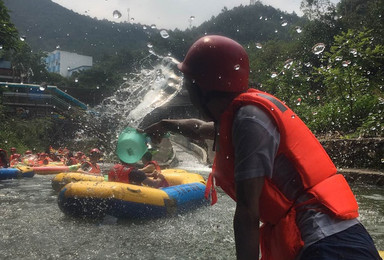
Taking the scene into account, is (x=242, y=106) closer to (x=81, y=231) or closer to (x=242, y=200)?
(x=242, y=200)

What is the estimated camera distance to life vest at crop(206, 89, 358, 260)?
135 centimetres

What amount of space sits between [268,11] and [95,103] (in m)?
53.8

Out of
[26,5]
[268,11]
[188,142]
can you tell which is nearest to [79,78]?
[188,142]

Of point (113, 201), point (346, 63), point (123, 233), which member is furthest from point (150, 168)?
point (346, 63)

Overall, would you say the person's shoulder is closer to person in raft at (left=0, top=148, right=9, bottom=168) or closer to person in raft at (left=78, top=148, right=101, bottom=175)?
person in raft at (left=78, top=148, right=101, bottom=175)

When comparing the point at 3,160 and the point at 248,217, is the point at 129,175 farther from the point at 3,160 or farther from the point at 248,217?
the point at 3,160

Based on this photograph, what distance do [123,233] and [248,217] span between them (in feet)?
13.5

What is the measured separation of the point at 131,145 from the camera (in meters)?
4.29

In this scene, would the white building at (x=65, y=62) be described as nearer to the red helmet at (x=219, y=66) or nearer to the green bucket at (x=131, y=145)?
the green bucket at (x=131, y=145)

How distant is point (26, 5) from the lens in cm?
10881

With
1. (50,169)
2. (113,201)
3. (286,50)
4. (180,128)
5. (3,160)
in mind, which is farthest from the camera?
(286,50)

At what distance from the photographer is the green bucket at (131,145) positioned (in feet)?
12.8

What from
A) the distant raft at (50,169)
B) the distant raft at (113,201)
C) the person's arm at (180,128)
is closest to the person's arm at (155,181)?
the distant raft at (113,201)

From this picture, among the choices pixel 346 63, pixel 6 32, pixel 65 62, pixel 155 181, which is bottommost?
pixel 155 181
